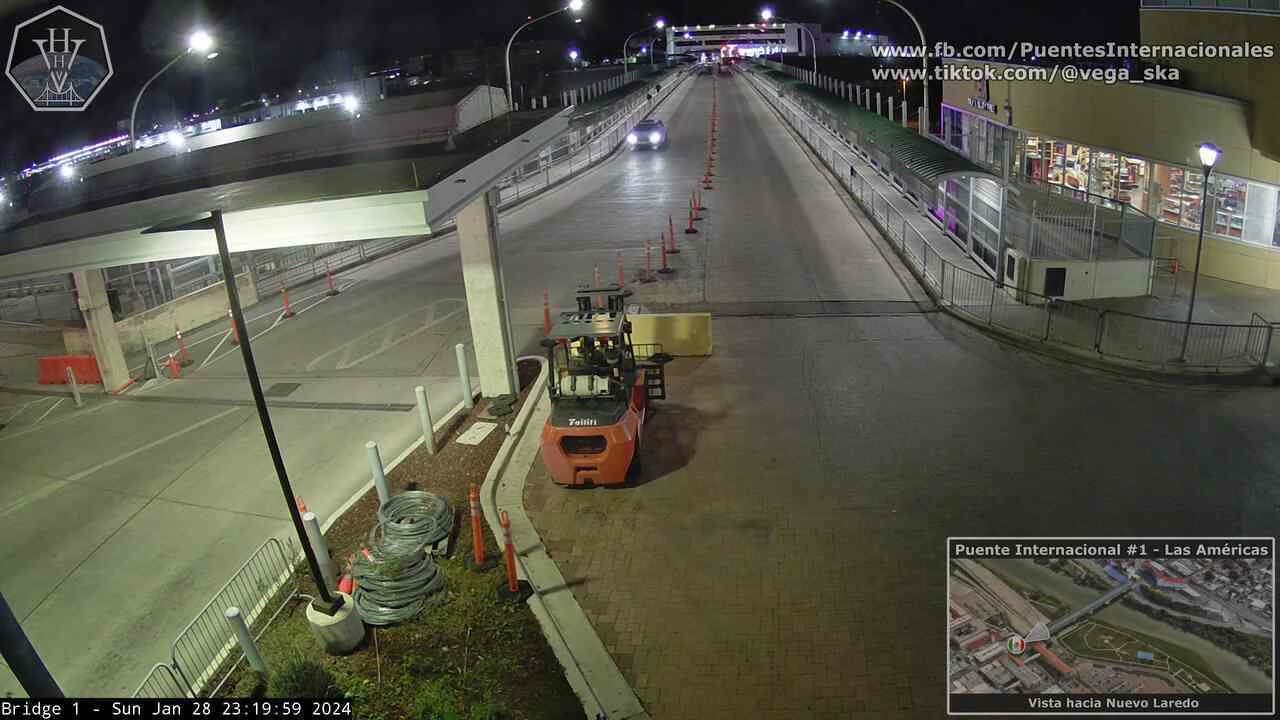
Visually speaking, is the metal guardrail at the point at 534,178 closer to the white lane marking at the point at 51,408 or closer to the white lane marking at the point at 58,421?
the white lane marking at the point at 51,408

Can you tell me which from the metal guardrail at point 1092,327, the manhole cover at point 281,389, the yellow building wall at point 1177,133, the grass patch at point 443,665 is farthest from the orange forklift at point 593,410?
the yellow building wall at point 1177,133

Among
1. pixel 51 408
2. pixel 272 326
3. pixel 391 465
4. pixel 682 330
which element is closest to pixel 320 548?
pixel 391 465

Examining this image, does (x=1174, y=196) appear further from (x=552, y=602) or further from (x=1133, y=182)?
(x=552, y=602)

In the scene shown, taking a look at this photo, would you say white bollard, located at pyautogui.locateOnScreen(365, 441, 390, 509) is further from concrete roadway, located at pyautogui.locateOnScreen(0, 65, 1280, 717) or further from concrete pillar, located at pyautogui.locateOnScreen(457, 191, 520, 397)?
concrete pillar, located at pyautogui.locateOnScreen(457, 191, 520, 397)

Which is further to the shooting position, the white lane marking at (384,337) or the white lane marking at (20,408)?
the white lane marking at (384,337)

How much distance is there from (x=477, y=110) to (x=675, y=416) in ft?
49.4

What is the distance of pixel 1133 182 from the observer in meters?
23.5

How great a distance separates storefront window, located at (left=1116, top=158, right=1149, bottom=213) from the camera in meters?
22.8

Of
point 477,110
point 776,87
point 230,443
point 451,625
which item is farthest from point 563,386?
point 776,87

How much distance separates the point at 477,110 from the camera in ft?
83.3

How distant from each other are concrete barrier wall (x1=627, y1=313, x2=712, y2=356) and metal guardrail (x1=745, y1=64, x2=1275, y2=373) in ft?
17.4

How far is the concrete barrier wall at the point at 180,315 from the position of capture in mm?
19562

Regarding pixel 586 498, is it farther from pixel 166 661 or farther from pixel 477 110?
pixel 477 110

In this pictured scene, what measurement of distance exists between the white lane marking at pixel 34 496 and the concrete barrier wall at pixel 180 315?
5.46 m
